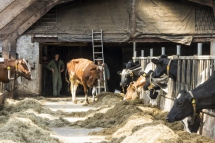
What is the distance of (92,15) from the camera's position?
23750 millimetres

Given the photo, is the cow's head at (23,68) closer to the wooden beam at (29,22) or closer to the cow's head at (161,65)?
the wooden beam at (29,22)

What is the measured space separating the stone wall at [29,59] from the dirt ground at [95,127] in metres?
6.29

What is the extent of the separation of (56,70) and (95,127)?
501 inches

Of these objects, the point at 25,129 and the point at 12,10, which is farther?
the point at 12,10

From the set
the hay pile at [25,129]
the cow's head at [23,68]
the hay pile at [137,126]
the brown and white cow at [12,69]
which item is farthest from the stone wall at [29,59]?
the hay pile at [25,129]

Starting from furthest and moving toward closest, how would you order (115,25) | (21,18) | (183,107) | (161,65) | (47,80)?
(47,80), (115,25), (21,18), (161,65), (183,107)

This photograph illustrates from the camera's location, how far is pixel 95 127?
42.6ft

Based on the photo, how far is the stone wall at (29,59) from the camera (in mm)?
23281

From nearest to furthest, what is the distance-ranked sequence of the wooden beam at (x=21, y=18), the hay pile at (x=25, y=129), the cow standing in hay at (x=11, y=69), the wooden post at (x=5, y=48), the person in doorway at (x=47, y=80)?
the hay pile at (x=25, y=129), the cow standing in hay at (x=11, y=69), the wooden post at (x=5, y=48), the wooden beam at (x=21, y=18), the person in doorway at (x=47, y=80)

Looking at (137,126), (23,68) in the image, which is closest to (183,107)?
(137,126)

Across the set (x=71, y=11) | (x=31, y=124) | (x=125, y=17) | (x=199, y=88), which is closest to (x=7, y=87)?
(x=71, y=11)

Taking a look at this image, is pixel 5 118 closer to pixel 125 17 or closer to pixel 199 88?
pixel 199 88

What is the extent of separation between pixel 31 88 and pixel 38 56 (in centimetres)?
147

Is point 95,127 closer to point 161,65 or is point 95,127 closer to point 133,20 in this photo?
point 161,65
